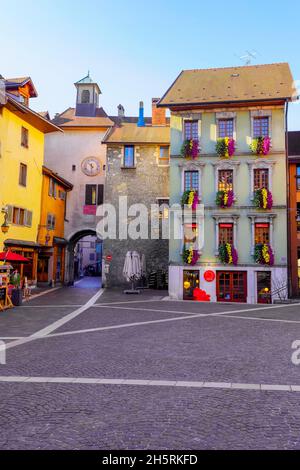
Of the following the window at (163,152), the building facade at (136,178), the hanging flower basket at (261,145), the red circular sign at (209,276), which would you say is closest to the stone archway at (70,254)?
the building facade at (136,178)

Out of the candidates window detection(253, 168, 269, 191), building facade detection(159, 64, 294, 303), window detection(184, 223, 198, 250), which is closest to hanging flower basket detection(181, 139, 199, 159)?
building facade detection(159, 64, 294, 303)

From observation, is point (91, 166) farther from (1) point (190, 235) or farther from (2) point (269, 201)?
(2) point (269, 201)

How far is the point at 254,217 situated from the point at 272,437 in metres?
20.7

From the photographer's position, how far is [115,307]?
19.1 m

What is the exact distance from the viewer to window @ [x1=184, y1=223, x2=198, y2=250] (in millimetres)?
25266

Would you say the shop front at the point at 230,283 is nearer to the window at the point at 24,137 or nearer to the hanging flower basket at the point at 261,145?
Answer: the hanging flower basket at the point at 261,145

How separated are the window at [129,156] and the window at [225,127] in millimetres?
9105

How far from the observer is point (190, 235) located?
83.2 feet

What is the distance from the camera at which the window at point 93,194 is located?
3506 centimetres

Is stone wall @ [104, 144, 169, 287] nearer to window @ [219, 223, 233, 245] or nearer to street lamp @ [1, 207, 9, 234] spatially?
window @ [219, 223, 233, 245]

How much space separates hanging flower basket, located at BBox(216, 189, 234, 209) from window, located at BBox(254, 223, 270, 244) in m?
2.25

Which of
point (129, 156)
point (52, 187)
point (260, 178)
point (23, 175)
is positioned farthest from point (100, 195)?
point (260, 178)
